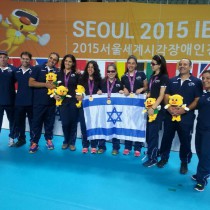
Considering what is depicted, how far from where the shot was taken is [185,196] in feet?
9.35

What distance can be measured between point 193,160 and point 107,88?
1.83 metres

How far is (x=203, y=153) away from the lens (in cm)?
285

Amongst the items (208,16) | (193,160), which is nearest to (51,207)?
(193,160)

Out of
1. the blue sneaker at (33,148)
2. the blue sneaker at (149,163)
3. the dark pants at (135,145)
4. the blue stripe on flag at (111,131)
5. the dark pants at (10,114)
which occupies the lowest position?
the blue sneaker at (149,163)

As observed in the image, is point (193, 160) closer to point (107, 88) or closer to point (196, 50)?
point (107, 88)

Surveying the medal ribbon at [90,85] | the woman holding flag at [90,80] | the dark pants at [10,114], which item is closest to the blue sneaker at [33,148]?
the dark pants at [10,114]

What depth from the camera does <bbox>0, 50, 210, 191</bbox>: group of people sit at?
3135 millimetres

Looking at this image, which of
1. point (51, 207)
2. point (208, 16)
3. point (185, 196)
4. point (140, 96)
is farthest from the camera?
point (208, 16)

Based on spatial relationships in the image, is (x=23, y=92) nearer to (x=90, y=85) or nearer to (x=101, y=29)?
(x=90, y=85)

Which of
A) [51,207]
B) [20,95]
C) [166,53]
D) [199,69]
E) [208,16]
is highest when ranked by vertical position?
[208,16]

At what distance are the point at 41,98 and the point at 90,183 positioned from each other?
63.9 inches

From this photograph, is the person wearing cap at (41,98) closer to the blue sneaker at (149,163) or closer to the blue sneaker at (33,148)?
the blue sneaker at (33,148)

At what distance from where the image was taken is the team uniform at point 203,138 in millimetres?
2800


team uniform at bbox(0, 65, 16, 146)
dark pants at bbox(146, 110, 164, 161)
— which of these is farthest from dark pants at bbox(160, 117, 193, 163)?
team uniform at bbox(0, 65, 16, 146)
